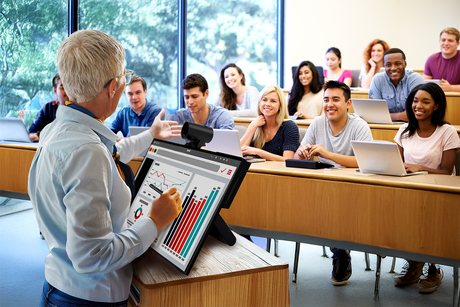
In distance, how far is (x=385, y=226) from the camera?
6.31ft

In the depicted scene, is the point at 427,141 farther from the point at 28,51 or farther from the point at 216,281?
the point at 28,51

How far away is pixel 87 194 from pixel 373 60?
17.6 feet

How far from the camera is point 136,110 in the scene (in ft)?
12.0

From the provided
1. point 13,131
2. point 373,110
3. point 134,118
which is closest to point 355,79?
point 373,110

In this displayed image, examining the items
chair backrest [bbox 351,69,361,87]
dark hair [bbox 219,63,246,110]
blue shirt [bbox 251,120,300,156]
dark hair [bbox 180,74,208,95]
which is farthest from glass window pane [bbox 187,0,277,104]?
blue shirt [bbox 251,120,300,156]

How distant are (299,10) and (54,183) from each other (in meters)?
7.20

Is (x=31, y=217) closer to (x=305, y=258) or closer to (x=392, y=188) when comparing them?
(x=305, y=258)

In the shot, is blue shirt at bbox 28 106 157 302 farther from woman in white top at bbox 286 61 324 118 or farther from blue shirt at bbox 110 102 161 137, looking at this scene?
woman in white top at bbox 286 61 324 118

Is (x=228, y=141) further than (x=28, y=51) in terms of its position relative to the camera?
No

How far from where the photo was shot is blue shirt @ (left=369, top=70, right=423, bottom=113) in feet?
13.0

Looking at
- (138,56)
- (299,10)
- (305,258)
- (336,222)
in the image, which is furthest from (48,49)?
(299,10)

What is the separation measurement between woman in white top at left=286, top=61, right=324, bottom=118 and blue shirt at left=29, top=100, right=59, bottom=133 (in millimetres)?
2295

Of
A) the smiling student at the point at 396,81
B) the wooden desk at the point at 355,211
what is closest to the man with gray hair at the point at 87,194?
the wooden desk at the point at 355,211

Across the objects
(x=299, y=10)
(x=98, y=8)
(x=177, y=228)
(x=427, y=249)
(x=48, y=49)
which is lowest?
(x=427, y=249)
